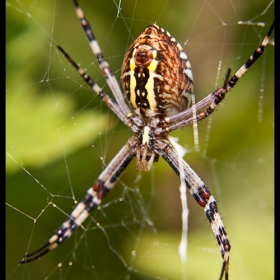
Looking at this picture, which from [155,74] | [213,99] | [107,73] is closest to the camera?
[155,74]

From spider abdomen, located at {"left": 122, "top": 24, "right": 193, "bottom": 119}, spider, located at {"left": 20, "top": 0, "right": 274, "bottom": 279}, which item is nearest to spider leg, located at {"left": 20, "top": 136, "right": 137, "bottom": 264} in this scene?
spider, located at {"left": 20, "top": 0, "right": 274, "bottom": 279}

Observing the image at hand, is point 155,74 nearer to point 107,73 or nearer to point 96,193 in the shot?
point 107,73

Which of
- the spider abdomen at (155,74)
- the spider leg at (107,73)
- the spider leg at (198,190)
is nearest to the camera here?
the spider abdomen at (155,74)

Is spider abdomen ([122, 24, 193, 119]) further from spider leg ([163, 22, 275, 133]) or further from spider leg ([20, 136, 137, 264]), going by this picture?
spider leg ([20, 136, 137, 264])

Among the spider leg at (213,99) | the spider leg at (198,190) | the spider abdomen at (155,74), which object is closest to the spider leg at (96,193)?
the spider leg at (198,190)

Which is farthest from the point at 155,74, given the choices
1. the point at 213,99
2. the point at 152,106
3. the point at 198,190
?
the point at 198,190

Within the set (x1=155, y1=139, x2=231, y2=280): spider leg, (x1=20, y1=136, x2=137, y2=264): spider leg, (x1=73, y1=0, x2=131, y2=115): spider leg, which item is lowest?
(x1=20, y1=136, x2=137, y2=264): spider leg

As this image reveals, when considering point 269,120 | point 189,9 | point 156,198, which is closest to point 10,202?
point 156,198

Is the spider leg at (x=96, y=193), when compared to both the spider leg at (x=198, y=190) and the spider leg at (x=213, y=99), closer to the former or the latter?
the spider leg at (x=198, y=190)
